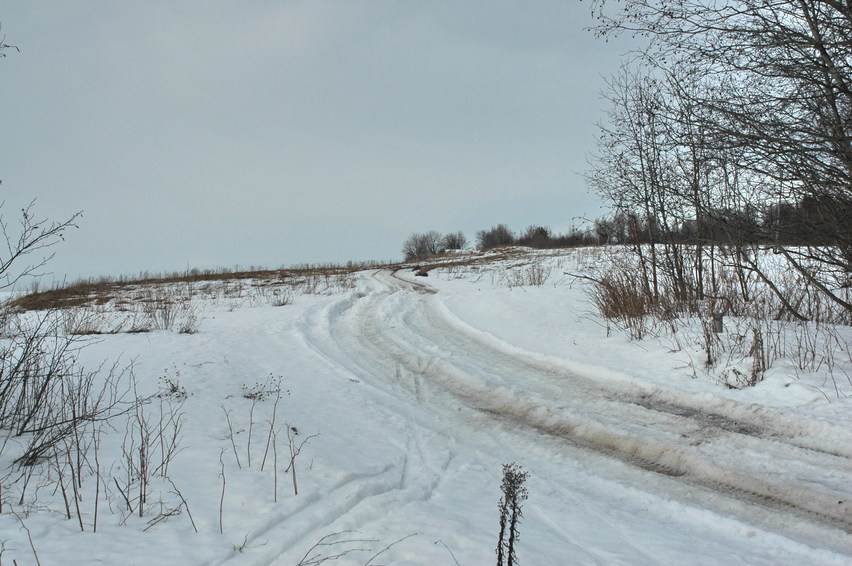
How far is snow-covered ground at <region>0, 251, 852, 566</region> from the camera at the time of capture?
262 cm

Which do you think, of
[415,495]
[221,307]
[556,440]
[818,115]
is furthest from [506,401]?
[221,307]

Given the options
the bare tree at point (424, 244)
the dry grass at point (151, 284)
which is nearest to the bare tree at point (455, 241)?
the bare tree at point (424, 244)

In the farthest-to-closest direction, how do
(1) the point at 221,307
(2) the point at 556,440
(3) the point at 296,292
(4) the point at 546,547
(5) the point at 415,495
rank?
(3) the point at 296,292
(1) the point at 221,307
(2) the point at 556,440
(5) the point at 415,495
(4) the point at 546,547

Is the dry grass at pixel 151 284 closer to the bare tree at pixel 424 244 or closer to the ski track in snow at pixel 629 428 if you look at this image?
the ski track in snow at pixel 629 428

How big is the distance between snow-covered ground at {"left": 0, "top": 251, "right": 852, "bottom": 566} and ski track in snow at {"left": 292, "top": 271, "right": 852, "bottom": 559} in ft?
0.06

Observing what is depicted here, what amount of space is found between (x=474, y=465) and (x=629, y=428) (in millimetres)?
1571

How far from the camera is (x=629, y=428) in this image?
4273 mm

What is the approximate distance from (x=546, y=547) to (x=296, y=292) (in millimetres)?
16667

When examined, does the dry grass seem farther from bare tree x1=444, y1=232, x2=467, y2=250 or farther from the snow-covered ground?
bare tree x1=444, y1=232, x2=467, y2=250

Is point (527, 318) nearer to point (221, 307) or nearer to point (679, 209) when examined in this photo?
point (679, 209)

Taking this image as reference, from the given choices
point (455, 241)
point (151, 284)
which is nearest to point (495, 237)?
point (455, 241)

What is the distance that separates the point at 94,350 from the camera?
7.73 meters

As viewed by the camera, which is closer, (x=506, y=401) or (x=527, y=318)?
(x=506, y=401)

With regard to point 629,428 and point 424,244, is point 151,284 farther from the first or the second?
point 424,244
